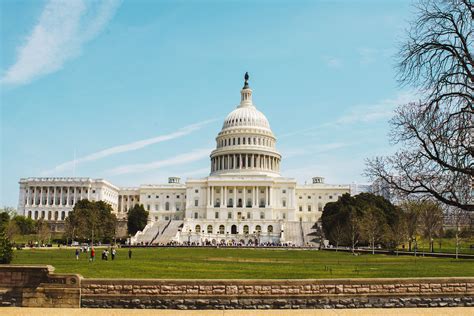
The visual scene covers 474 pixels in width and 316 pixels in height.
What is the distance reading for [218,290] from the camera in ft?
70.0

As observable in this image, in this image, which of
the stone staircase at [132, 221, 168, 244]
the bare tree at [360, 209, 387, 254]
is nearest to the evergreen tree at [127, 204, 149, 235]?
the stone staircase at [132, 221, 168, 244]

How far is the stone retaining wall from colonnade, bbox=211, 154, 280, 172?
396ft

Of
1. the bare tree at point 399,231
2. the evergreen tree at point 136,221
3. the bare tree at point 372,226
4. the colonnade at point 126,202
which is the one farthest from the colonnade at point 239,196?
the bare tree at point 399,231

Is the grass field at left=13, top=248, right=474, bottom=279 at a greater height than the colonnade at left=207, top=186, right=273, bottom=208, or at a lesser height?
lesser

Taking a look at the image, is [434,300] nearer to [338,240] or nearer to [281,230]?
[338,240]

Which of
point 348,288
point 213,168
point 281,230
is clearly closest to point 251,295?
point 348,288

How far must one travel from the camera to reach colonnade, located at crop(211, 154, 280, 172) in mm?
143250

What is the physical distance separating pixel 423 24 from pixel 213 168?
427 feet

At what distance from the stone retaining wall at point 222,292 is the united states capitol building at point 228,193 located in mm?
94979

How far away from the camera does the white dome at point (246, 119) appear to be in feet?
495

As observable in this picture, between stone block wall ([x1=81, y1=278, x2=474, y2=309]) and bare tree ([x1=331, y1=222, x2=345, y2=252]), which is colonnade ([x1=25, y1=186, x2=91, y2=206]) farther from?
stone block wall ([x1=81, y1=278, x2=474, y2=309])

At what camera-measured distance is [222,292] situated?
70.0ft

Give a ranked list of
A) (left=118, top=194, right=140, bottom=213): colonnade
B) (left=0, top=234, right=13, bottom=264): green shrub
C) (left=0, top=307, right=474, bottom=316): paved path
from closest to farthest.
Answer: (left=0, top=307, right=474, bottom=316): paved path, (left=0, top=234, right=13, bottom=264): green shrub, (left=118, top=194, right=140, bottom=213): colonnade

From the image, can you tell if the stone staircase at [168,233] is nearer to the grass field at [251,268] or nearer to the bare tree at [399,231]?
the bare tree at [399,231]
